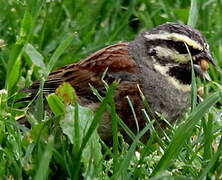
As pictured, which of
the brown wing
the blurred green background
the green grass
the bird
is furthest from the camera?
the blurred green background

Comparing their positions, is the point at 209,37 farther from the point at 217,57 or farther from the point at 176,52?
the point at 176,52

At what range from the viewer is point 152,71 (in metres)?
4.56

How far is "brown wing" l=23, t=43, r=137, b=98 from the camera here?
14.9 ft

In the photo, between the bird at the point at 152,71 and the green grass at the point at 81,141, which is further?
the bird at the point at 152,71

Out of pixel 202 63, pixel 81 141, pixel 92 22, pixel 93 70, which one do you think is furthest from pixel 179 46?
pixel 92 22

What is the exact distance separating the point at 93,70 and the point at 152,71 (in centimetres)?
31

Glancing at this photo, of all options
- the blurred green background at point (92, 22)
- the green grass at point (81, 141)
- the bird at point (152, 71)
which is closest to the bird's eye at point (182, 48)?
the bird at point (152, 71)

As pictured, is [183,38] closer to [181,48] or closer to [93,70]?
[181,48]

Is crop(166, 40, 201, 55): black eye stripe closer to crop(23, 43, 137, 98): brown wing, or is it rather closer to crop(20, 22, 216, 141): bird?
crop(20, 22, 216, 141): bird

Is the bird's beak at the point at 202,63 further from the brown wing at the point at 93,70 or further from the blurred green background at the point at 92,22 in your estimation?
the blurred green background at the point at 92,22

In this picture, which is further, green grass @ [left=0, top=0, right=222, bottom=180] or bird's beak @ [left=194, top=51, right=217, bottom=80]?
bird's beak @ [left=194, top=51, right=217, bottom=80]

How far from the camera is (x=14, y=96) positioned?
175 inches

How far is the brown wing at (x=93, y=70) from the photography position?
455 cm

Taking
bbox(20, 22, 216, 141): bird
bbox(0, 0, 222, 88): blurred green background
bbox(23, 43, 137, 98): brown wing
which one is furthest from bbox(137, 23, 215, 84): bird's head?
bbox(0, 0, 222, 88): blurred green background
